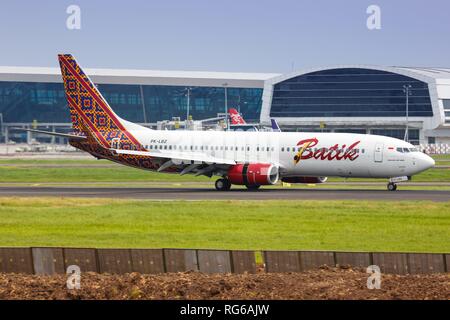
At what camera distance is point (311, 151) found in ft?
194

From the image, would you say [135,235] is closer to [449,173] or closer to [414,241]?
[414,241]

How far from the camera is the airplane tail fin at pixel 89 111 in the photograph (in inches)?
2552

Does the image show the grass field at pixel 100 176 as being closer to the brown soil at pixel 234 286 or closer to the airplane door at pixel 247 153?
the airplane door at pixel 247 153

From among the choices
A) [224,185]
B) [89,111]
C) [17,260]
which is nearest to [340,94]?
[89,111]

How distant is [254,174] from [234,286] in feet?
123

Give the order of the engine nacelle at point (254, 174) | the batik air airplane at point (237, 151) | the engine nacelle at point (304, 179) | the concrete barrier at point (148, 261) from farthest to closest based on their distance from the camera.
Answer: the engine nacelle at point (304, 179) → the engine nacelle at point (254, 174) → the batik air airplane at point (237, 151) → the concrete barrier at point (148, 261)

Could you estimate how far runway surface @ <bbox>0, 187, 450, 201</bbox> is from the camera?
2050 inches

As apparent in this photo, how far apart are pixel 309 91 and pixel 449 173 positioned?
368 feet

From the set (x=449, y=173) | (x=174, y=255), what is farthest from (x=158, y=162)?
(x=174, y=255)

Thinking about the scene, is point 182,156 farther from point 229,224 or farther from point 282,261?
point 282,261

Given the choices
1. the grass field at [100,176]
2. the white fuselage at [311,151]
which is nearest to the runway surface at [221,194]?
the white fuselage at [311,151]

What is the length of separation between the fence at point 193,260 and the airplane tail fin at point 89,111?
40.5m

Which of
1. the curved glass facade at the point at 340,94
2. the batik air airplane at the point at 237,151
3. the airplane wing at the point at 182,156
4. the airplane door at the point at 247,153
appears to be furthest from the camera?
the curved glass facade at the point at 340,94

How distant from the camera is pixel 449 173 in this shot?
275 feet
